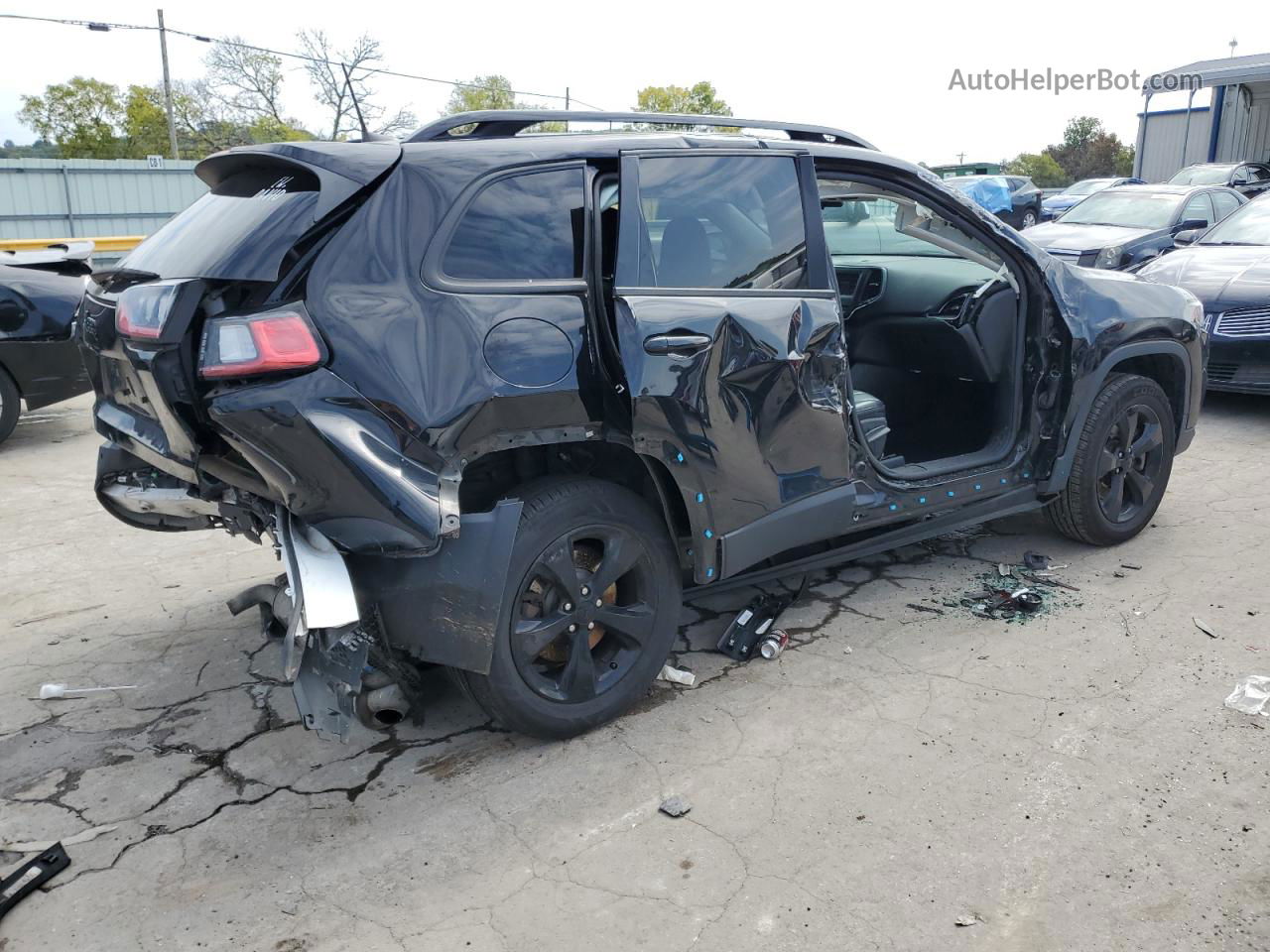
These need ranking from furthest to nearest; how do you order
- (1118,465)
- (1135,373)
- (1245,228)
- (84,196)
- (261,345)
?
(84,196)
(1245,228)
(1135,373)
(1118,465)
(261,345)

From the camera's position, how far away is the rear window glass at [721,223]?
3383 millimetres

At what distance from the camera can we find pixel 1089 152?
207 ft

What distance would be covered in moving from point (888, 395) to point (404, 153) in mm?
2985

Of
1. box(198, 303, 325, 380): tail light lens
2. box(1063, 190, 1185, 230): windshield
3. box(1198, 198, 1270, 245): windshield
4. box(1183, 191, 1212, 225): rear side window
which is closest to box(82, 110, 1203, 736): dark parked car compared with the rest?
box(198, 303, 325, 380): tail light lens

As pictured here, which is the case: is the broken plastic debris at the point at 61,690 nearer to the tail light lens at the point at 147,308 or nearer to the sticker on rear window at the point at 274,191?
the tail light lens at the point at 147,308

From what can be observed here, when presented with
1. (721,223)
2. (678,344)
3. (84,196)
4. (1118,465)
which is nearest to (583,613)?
(678,344)

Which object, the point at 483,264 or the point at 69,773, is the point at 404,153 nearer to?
the point at 483,264

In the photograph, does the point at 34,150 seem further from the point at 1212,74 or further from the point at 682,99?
the point at 1212,74

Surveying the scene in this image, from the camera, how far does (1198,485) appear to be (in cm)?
609

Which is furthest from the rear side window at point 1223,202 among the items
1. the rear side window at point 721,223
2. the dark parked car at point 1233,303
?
the rear side window at point 721,223

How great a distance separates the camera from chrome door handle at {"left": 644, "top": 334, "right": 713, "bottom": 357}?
127 inches

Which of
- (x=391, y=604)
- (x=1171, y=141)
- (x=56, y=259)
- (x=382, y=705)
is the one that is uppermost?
(x=1171, y=141)

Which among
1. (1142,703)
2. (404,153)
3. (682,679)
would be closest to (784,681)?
(682,679)

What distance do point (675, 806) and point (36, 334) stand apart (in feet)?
21.3
